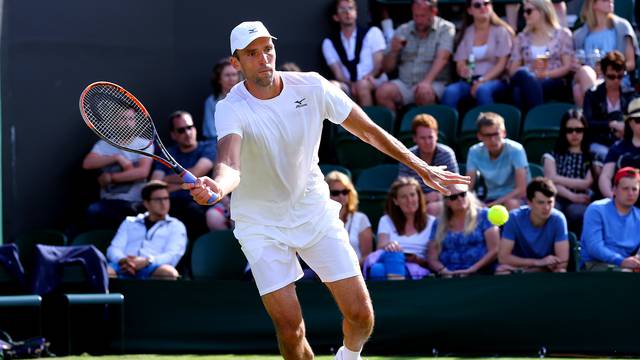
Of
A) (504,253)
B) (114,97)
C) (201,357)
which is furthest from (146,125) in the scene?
(504,253)

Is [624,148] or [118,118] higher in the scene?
[118,118]

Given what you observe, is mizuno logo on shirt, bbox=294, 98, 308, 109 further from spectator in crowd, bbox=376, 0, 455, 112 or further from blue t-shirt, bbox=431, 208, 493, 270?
spectator in crowd, bbox=376, 0, 455, 112

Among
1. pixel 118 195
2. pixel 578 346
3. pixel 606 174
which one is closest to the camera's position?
pixel 578 346

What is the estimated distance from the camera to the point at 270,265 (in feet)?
19.6

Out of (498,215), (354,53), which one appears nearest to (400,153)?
(498,215)

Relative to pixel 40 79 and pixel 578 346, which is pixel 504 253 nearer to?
pixel 578 346

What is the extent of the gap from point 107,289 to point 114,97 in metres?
3.20

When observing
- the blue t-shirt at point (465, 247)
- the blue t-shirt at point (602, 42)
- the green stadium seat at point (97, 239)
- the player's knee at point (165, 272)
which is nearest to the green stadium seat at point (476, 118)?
the blue t-shirt at point (602, 42)

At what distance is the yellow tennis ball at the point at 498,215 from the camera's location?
899 cm

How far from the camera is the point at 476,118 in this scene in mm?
10930

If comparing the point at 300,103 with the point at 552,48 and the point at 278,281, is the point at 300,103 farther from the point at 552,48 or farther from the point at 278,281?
the point at 552,48

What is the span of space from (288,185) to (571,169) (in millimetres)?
4557

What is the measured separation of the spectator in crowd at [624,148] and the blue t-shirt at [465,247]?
1.19m

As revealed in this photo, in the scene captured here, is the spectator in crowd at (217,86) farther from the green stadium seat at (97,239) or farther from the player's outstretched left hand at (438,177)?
the player's outstretched left hand at (438,177)
